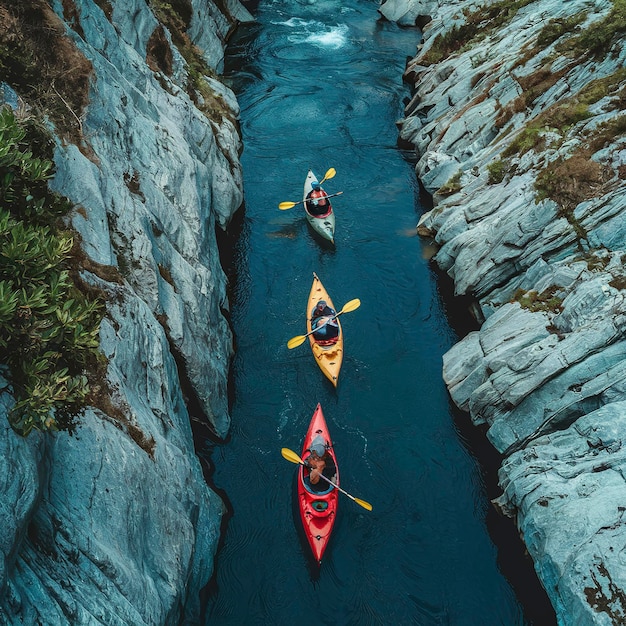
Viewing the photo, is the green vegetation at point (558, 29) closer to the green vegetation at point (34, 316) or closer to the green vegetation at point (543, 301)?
the green vegetation at point (543, 301)

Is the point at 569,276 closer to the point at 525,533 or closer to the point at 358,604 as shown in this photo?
the point at 525,533

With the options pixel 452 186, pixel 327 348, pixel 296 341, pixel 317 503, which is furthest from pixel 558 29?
pixel 317 503

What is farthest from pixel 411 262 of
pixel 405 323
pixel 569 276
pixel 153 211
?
pixel 153 211

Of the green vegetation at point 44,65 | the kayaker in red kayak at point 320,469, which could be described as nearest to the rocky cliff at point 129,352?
the green vegetation at point 44,65

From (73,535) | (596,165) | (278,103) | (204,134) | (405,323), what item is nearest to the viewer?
(73,535)

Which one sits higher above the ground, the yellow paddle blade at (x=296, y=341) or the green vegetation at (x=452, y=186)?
the green vegetation at (x=452, y=186)

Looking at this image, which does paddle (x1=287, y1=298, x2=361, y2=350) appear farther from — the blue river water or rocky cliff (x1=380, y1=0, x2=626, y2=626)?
rocky cliff (x1=380, y1=0, x2=626, y2=626)

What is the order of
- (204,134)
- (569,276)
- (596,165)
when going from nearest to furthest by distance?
(569,276) → (596,165) → (204,134)
